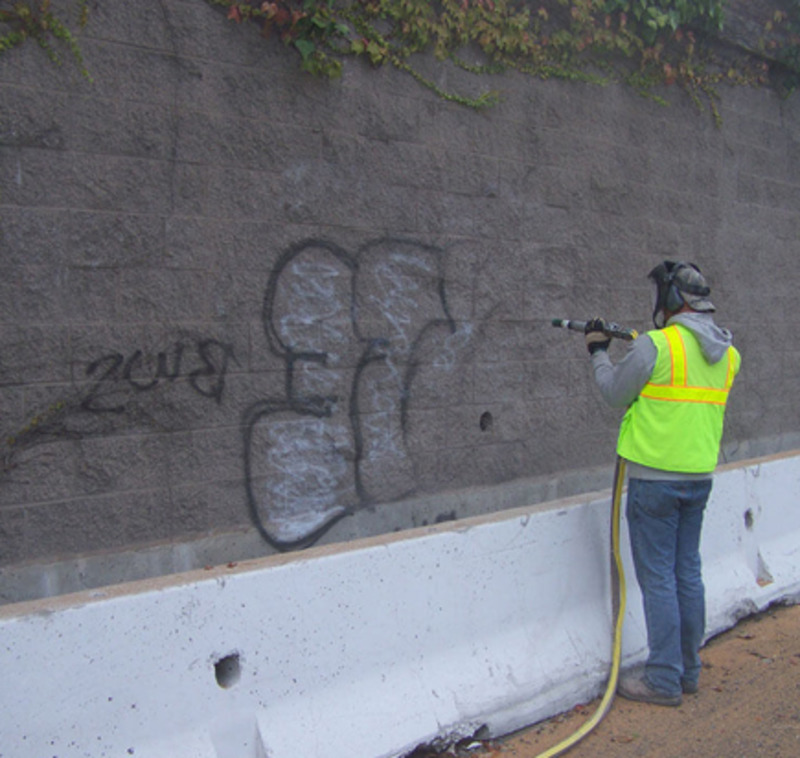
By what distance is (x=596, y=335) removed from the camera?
4.48 m

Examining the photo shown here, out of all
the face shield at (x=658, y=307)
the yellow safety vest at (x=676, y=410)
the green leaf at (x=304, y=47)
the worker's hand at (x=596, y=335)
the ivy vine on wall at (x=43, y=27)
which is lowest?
the yellow safety vest at (x=676, y=410)

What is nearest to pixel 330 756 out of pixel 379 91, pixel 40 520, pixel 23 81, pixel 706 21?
pixel 40 520

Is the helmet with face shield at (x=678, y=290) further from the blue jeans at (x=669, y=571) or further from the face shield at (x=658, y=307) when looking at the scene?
the blue jeans at (x=669, y=571)

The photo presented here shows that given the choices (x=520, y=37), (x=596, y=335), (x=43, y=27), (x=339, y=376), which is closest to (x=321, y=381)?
(x=339, y=376)

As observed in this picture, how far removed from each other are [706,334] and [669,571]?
4.04ft

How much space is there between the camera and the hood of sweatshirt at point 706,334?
434cm

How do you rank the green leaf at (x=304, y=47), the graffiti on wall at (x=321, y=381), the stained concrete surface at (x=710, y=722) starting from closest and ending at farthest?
the stained concrete surface at (x=710, y=722)
the graffiti on wall at (x=321, y=381)
the green leaf at (x=304, y=47)

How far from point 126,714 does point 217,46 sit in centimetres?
346

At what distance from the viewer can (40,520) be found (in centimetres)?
428

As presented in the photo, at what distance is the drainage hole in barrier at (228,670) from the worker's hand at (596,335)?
7.75 feet

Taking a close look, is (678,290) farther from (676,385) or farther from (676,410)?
(676,410)

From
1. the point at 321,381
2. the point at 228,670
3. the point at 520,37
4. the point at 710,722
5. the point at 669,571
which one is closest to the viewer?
the point at 228,670

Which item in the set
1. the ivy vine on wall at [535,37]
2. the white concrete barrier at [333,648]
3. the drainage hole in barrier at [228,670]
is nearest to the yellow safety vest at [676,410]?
the white concrete barrier at [333,648]

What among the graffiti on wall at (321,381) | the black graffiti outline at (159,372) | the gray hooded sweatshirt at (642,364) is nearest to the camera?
the gray hooded sweatshirt at (642,364)
